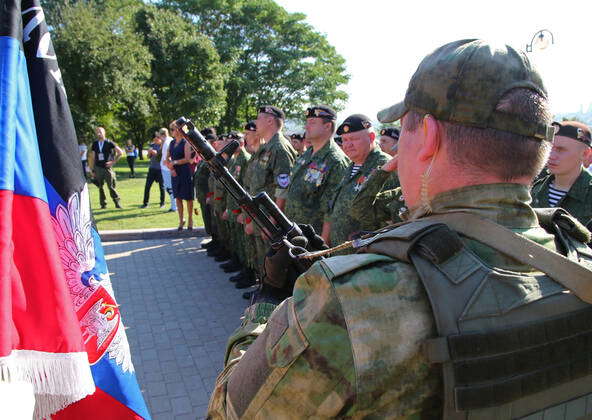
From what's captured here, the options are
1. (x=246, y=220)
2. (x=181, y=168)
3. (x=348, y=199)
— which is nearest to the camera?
(x=348, y=199)

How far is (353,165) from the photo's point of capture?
13.8 ft

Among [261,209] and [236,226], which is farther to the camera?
[236,226]

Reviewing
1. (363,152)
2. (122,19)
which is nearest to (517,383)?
(363,152)

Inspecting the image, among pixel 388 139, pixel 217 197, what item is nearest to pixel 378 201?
pixel 388 139

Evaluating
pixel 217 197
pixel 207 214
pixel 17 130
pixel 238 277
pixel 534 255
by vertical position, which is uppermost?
pixel 17 130

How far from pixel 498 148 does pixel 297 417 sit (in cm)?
76

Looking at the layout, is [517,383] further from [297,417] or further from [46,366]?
[46,366]

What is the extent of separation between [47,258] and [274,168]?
4000 millimetres

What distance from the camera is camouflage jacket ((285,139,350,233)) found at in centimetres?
475

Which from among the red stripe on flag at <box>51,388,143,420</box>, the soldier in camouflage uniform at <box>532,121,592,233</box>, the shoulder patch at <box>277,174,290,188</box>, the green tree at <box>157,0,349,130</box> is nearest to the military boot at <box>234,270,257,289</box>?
the shoulder patch at <box>277,174,290,188</box>

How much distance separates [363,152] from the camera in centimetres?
410

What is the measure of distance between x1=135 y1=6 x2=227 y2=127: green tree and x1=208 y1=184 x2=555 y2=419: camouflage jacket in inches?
1246

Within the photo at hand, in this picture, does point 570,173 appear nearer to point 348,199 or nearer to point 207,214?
point 348,199

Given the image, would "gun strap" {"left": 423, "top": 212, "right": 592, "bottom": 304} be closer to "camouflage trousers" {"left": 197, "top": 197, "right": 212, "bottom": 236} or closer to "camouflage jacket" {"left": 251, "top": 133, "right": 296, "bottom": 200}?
"camouflage jacket" {"left": 251, "top": 133, "right": 296, "bottom": 200}
